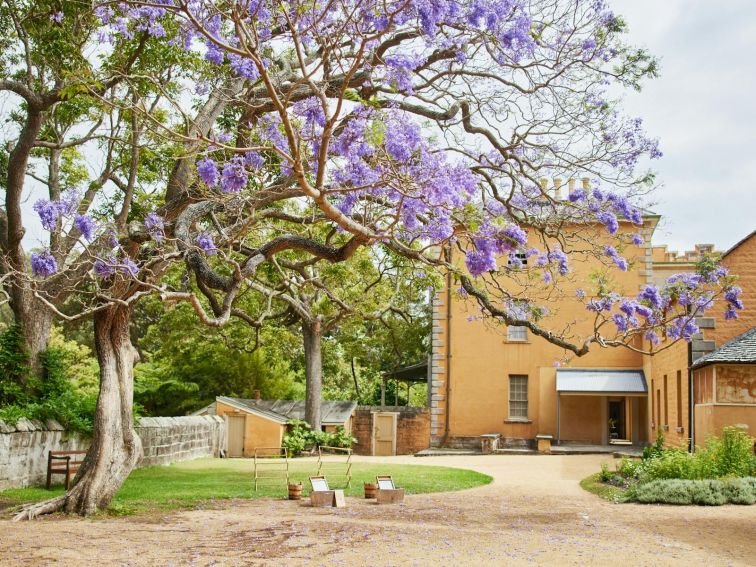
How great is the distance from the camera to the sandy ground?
834 centimetres

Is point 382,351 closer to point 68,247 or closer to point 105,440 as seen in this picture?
point 68,247

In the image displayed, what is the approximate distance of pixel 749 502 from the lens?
12891mm

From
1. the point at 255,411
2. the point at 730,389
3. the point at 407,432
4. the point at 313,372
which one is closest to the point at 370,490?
the point at 730,389

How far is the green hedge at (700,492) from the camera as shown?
12.9 m

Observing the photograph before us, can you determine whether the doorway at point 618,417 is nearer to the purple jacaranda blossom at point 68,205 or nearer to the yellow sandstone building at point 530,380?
the yellow sandstone building at point 530,380

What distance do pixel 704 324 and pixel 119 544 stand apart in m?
14.4

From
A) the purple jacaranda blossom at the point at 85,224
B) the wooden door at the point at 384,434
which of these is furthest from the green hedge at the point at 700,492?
the wooden door at the point at 384,434

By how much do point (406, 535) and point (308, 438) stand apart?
Answer: 1489 cm

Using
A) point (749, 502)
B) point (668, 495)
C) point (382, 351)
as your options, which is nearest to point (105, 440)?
point (668, 495)

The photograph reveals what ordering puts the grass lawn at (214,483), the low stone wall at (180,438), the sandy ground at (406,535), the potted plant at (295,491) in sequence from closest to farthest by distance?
the sandy ground at (406,535)
the grass lawn at (214,483)
the potted plant at (295,491)
the low stone wall at (180,438)

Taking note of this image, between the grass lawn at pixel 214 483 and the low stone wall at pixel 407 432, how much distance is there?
23.1 ft

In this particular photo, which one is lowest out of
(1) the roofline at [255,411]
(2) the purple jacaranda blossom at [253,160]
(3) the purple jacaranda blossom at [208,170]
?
(1) the roofline at [255,411]

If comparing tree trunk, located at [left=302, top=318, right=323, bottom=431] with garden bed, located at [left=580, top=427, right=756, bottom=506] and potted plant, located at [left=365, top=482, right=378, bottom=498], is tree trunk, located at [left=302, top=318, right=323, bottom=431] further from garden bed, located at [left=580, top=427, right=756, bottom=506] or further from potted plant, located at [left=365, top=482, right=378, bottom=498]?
potted plant, located at [left=365, top=482, right=378, bottom=498]

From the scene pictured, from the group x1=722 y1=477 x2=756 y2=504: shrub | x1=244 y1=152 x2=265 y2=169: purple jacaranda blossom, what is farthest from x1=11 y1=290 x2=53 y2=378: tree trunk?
x1=722 y1=477 x2=756 y2=504: shrub
